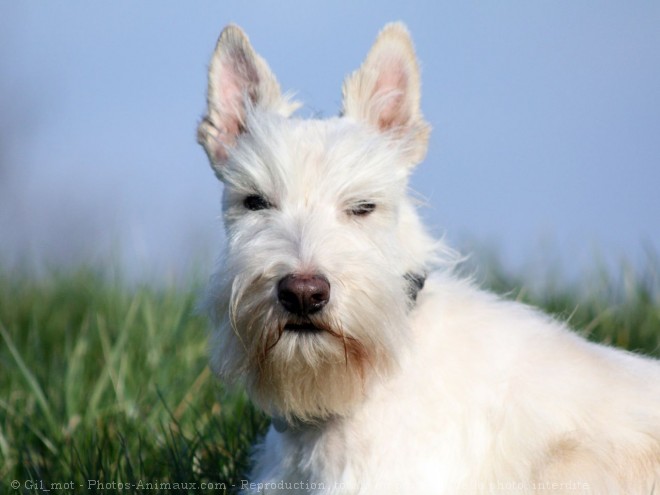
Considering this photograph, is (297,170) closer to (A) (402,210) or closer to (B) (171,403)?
(A) (402,210)

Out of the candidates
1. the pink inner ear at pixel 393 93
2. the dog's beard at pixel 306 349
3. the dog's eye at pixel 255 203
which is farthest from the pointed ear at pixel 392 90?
the dog's beard at pixel 306 349

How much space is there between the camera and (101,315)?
7.50m

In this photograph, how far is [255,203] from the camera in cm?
404

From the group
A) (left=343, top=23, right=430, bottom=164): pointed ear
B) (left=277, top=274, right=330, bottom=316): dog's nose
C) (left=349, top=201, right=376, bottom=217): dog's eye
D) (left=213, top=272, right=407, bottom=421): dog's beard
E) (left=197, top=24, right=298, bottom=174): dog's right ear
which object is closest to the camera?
(left=277, top=274, right=330, bottom=316): dog's nose

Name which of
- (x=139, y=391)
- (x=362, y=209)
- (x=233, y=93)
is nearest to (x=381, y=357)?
(x=362, y=209)

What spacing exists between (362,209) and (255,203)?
47 centimetres

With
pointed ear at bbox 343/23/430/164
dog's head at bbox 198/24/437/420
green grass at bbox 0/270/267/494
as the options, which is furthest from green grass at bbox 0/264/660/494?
pointed ear at bbox 343/23/430/164

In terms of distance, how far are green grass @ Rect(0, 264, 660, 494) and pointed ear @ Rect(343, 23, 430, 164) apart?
1.40 meters

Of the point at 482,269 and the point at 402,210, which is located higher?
the point at 402,210

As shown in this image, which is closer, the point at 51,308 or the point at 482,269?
the point at 482,269

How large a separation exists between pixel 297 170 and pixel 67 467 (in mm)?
2464

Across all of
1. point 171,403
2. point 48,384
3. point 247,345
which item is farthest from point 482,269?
point 247,345

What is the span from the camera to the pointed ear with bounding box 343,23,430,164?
14.0ft

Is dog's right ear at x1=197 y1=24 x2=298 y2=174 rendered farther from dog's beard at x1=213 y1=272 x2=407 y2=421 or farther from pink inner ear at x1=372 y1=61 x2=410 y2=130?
dog's beard at x1=213 y1=272 x2=407 y2=421
